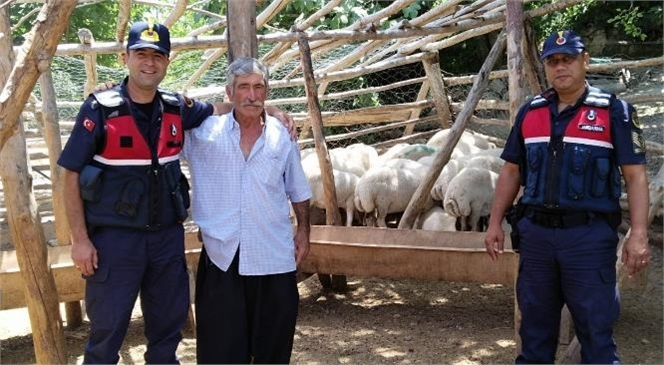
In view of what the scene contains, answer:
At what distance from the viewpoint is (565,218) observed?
3.53 m

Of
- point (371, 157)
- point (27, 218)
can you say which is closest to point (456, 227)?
point (371, 157)

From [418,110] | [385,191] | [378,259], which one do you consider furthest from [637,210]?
[418,110]

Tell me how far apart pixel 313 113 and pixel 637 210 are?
3.48 m

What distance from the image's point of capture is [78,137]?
11.0 feet

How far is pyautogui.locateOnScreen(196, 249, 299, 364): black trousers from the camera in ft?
11.6

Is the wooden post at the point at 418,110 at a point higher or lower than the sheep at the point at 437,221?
higher

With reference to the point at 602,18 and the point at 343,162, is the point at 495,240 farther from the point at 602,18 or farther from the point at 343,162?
the point at 602,18

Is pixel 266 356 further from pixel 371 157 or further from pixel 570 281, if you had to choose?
pixel 371 157

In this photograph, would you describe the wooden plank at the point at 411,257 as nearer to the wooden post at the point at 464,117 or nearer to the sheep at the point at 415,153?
the wooden post at the point at 464,117

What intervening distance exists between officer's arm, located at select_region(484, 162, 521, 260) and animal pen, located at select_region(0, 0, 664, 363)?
37.2 inches

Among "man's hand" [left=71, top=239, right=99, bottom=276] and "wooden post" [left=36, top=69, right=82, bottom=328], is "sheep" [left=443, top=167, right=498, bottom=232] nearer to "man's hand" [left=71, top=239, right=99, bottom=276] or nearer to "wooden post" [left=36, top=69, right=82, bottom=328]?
"wooden post" [left=36, top=69, right=82, bottom=328]

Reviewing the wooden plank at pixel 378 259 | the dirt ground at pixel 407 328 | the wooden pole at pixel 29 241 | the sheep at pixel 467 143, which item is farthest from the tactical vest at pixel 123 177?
the sheep at pixel 467 143

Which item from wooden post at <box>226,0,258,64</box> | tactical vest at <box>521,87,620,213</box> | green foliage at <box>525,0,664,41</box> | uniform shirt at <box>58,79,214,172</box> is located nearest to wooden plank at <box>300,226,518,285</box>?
tactical vest at <box>521,87,620,213</box>

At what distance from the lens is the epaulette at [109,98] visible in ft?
11.2
